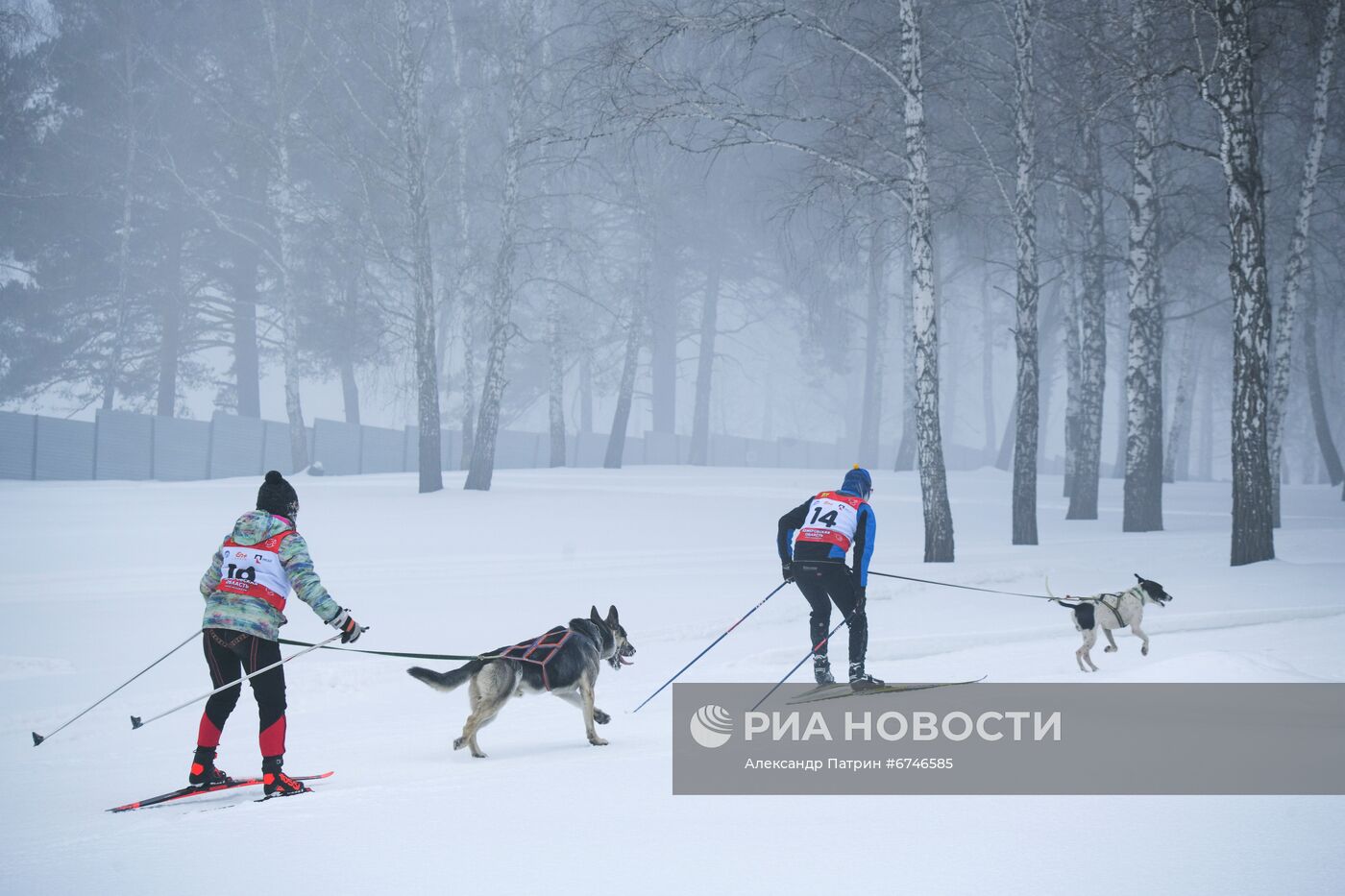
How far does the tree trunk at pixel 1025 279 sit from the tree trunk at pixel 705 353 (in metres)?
23.8

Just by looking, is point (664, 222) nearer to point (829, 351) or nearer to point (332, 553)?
point (829, 351)

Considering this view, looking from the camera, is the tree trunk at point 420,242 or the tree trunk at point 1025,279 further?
the tree trunk at point 420,242

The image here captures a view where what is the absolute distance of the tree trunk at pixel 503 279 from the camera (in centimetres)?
2517

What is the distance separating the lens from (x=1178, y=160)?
28844mm

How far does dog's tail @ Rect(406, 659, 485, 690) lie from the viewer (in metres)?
6.54

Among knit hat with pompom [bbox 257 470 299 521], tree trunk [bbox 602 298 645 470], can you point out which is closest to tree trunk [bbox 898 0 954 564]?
knit hat with pompom [bbox 257 470 299 521]

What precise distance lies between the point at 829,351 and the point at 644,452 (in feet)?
41.5

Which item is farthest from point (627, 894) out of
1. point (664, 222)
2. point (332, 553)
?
point (664, 222)

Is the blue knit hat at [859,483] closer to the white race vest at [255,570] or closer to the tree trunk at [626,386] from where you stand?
the white race vest at [255,570]

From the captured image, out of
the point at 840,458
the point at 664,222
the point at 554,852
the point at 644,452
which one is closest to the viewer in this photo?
the point at 554,852

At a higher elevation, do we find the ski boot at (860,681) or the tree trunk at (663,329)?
the tree trunk at (663,329)

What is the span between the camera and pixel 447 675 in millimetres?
6773

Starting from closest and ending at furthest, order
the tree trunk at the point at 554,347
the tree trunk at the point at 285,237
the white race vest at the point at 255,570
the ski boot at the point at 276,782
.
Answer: the ski boot at the point at 276,782 < the white race vest at the point at 255,570 < the tree trunk at the point at 285,237 < the tree trunk at the point at 554,347

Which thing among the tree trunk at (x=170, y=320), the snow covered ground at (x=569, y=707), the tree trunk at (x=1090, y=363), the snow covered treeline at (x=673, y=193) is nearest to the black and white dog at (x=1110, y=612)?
the snow covered ground at (x=569, y=707)
